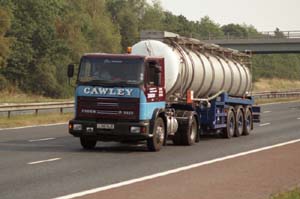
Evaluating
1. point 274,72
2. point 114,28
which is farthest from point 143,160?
point 274,72

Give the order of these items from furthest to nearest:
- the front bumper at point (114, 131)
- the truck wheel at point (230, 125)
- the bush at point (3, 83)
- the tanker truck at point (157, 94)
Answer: the bush at point (3, 83), the truck wheel at point (230, 125), the tanker truck at point (157, 94), the front bumper at point (114, 131)

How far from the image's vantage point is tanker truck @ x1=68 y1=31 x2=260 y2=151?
18875 mm

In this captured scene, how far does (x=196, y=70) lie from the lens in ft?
75.3

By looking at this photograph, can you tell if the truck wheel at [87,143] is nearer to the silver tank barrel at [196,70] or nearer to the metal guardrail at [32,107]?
the silver tank barrel at [196,70]

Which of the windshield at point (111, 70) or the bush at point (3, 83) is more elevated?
the windshield at point (111, 70)

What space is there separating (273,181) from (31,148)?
8.63 metres

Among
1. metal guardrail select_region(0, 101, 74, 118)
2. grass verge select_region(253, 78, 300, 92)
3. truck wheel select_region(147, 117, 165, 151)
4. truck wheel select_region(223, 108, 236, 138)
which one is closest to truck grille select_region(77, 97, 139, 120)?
truck wheel select_region(147, 117, 165, 151)

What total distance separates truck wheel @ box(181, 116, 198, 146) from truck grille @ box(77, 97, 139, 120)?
3.22m

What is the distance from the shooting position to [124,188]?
12086mm

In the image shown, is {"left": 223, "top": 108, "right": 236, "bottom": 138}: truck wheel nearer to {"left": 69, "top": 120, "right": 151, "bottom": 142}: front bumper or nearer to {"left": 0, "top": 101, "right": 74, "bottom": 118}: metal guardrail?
{"left": 69, "top": 120, "right": 151, "bottom": 142}: front bumper

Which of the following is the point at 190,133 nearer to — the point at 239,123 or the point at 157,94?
the point at 157,94

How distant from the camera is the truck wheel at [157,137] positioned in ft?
63.3

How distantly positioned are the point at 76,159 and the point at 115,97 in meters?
2.58

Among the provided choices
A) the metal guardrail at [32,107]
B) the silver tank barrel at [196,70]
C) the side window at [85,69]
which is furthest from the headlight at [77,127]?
the metal guardrail at [32,107]
